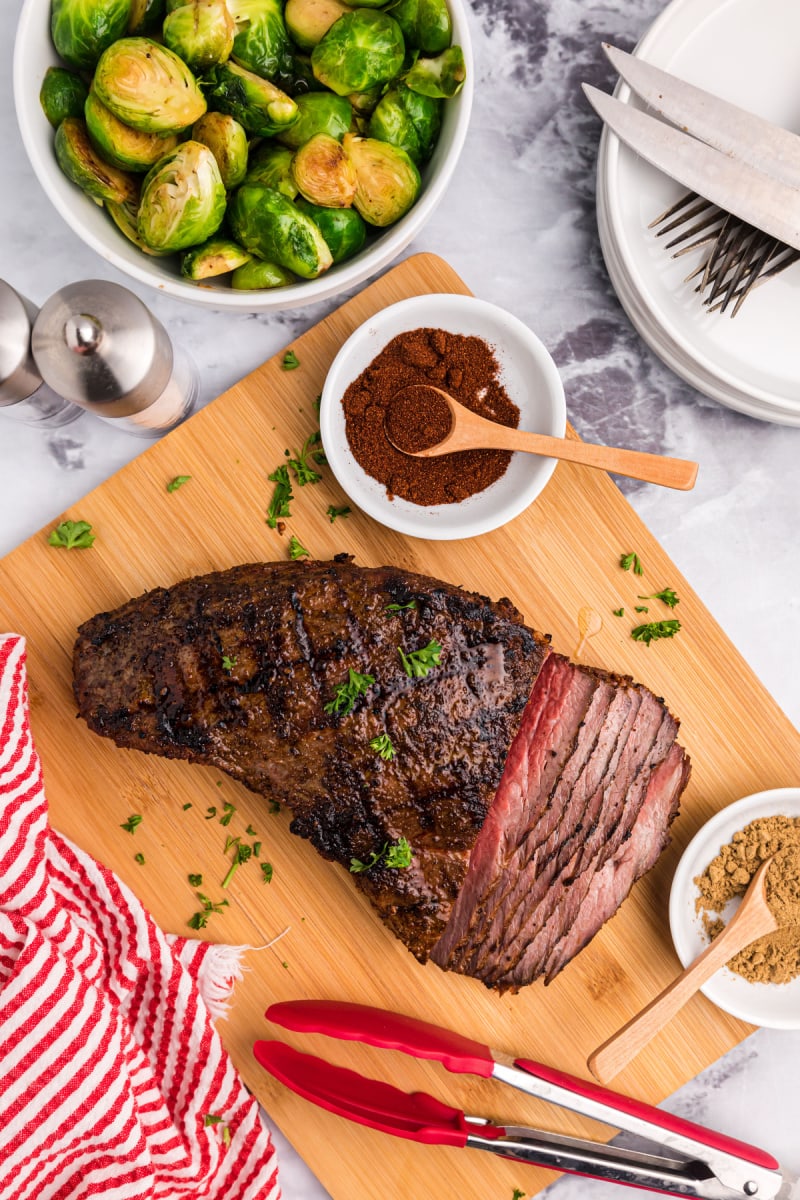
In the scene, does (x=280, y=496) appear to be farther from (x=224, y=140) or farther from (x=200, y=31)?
(x=200, y=31)

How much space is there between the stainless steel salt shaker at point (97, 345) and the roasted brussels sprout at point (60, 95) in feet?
2.08

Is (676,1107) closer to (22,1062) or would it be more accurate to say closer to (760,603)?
(760,603)

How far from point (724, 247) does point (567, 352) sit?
2.37 ft

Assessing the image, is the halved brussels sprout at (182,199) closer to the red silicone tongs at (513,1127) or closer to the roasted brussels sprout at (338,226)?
the roasted brussels sprout at (338,226)

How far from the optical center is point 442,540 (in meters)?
3.62

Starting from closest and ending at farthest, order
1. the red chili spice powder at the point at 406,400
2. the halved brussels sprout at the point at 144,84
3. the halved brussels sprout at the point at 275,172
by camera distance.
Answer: the halved brussels sprout at the point at 144,84 → the halved brussels sprout at the point at 275,172 → the red chili spice powder at the point at 406,400

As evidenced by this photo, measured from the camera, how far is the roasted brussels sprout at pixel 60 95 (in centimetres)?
313

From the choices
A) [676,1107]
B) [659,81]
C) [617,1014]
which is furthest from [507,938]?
[659,81]

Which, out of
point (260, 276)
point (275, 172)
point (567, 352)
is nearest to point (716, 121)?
point (567, 352)

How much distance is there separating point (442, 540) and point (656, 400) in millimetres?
1171

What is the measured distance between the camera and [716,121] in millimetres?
3484

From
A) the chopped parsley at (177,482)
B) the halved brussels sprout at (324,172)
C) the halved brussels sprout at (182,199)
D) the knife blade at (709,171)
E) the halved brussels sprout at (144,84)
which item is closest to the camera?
the halved brussels sprout at (144,84)

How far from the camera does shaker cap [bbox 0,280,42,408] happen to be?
3.17m

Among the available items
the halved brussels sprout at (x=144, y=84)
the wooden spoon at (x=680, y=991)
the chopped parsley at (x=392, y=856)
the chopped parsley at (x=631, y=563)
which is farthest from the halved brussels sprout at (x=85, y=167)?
the wooden spoon at (x=680, y=991)
